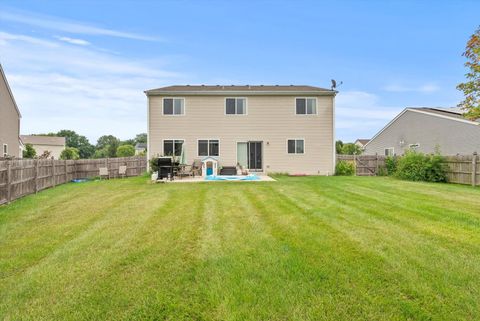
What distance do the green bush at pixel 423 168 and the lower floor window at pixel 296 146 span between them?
540 cm

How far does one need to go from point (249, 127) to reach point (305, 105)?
370 centimetres

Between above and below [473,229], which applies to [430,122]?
above

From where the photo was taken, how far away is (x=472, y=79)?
19.0 feet

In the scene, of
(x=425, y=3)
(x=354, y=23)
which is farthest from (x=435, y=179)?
(x=354, y=23)

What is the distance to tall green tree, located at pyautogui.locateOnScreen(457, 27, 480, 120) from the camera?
18.1 feet

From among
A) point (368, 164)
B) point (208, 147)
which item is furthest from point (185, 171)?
point (368, 164)

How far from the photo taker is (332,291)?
2541 millimetres

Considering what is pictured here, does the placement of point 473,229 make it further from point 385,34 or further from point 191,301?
point 385,34

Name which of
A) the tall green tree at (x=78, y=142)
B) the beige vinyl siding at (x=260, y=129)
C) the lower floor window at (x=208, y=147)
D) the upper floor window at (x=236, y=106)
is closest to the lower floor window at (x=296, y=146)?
the beige vinyl siding at (x=260, y=129)

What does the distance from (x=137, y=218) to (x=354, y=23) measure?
15489mm

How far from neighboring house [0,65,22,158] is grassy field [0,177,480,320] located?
48.1 feet

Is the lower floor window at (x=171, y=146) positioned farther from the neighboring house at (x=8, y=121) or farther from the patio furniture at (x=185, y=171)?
the neighboring house at (x=8, y=121)

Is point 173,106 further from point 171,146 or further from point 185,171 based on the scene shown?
point 185,171

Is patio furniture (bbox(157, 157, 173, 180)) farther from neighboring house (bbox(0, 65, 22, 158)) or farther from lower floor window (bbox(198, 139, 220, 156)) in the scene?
neighboring house (bbox(0, 65, 22, 158))
